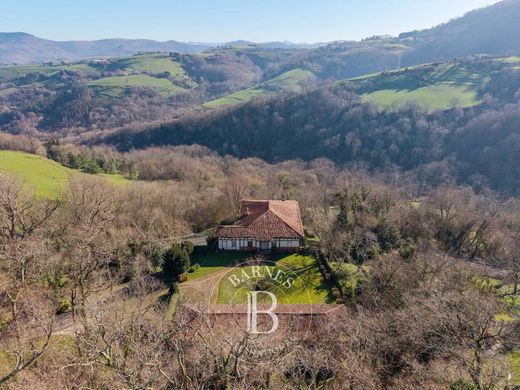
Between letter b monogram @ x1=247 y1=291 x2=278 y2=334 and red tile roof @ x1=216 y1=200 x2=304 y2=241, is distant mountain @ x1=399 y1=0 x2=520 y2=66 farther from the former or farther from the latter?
letter b monogram @ x1=247 y1=291 x2=278 y2=334

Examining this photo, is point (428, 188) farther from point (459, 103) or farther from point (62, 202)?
point (62, 202)

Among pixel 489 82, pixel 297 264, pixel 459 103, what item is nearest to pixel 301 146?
pixel 459 103

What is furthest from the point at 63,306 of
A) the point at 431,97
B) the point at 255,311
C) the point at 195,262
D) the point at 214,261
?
the point at 431,97

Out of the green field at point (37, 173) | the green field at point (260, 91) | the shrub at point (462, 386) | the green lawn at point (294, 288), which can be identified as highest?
the shrub at point (462, 386)

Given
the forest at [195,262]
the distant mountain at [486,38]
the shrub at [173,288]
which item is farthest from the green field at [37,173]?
the distant mountain at [486,38]

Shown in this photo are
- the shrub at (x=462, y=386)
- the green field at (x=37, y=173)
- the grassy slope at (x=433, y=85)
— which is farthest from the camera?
the grassy slope at (x=433, y=85)

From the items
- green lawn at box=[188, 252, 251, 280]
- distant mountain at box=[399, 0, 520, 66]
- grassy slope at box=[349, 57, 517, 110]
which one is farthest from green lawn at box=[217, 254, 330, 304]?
distant mountain at box=[399, 0, 520, 66]

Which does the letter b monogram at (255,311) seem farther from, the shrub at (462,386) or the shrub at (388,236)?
the shrub at (388,236)
